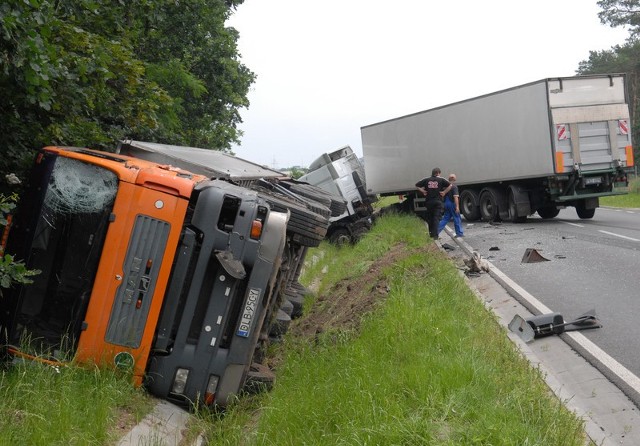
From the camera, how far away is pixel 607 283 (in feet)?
33.5

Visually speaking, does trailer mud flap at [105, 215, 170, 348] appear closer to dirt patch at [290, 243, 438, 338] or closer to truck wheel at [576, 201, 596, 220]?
dirt patch at [290, 243, 438, 338]

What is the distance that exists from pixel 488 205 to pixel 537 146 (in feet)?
10.7

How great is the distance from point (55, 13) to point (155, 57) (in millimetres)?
9281

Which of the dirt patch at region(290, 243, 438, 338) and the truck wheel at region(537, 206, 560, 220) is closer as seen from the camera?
the dirt patch at region(290, 243, 438, 338)

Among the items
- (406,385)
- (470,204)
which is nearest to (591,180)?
(470,204)

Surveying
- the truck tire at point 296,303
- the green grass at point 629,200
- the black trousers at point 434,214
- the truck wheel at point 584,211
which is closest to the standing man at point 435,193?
the black trousers at point 434,214

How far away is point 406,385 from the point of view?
5629 millimetres

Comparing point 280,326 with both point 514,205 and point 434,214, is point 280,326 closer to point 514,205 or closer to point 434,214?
point 434,214

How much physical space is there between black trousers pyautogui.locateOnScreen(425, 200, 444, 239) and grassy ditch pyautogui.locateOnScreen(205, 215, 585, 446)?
6936 millimetres

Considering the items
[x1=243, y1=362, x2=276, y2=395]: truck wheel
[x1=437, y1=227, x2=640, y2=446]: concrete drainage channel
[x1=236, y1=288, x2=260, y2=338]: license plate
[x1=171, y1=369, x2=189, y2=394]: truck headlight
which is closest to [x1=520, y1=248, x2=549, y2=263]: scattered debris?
[x1=437, y1=227, x2=640, y2=446]: concrete drainage channel

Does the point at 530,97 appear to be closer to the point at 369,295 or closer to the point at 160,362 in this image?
the point at 369,295

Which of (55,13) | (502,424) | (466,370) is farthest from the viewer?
(55,13)

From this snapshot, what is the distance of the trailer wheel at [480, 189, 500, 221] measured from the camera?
21.9 m

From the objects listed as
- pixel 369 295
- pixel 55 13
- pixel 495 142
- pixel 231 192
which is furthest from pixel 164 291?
pixel 495 142
